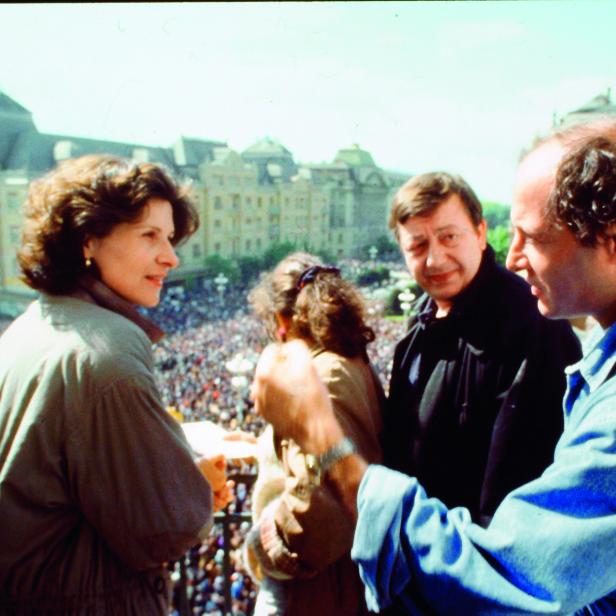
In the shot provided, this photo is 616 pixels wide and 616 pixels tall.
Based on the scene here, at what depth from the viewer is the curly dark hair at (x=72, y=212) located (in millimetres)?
1160

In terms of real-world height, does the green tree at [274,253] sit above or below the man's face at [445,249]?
below

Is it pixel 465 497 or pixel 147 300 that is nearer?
pixel 147 300

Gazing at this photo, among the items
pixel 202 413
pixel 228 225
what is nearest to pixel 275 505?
pixel 202 413

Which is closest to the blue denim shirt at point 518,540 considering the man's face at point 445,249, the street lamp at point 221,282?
the man's face at point 445,249

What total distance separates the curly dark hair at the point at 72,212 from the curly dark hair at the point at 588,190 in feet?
2.84

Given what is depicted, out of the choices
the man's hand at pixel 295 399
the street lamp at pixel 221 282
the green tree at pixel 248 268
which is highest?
the man's hand at pixel 295 399

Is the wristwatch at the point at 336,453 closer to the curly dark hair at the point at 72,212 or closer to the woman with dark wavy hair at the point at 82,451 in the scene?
the woman with dark wavy hair at the point at 82,451

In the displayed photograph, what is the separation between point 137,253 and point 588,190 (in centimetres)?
92

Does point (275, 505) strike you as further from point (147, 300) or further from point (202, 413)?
point (202, 413)

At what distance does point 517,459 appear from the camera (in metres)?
1.28

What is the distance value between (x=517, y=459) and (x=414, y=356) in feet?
1.31

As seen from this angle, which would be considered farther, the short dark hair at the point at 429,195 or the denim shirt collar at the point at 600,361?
the short dark hair at the point at 429,195

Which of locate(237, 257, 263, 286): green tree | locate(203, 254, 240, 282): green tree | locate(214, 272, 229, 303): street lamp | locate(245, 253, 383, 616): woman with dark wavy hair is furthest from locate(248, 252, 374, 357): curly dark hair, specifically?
locate(203, 254, 240, 282): green tree

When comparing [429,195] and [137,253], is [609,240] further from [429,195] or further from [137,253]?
[137,253]
